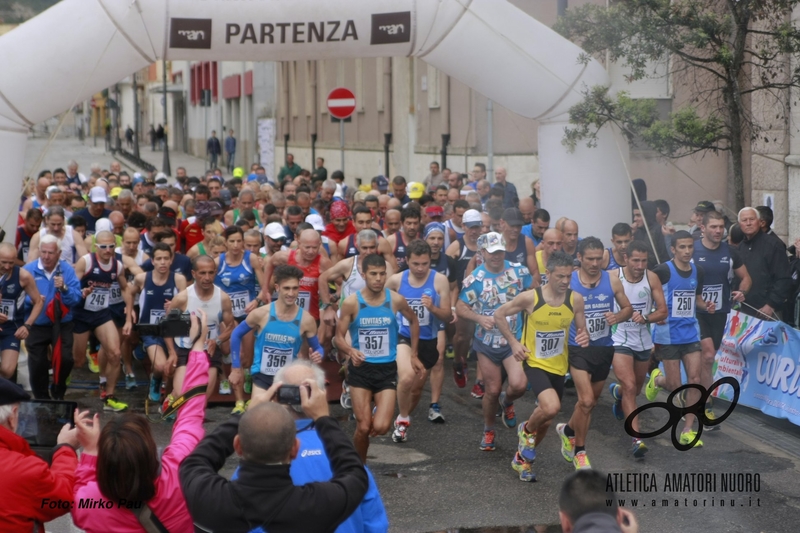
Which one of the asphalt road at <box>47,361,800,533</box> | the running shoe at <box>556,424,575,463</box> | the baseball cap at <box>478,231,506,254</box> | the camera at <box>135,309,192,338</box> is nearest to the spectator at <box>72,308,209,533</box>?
the camera at <box>135,309,192,338</box>

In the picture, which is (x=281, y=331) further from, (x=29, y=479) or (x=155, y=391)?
(x=29, y=479)

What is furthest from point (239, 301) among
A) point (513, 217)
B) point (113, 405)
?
point (513, 217)

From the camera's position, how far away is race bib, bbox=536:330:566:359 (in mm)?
8062

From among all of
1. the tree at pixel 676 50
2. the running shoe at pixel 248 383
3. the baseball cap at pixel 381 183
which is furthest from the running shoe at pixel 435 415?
the baseball cap at pixel 381 183

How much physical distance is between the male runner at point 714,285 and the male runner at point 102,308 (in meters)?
5.60

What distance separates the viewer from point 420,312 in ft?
30.8

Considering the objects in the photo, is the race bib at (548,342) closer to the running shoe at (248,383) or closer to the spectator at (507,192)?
Answer: the running shoe at (248,383)

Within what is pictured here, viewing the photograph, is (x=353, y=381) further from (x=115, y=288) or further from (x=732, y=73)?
(x=732, y=73)

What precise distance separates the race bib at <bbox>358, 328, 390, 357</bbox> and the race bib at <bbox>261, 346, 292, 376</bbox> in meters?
0.60

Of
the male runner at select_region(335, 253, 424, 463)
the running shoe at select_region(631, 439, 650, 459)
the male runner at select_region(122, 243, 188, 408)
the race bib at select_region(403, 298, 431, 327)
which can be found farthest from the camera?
the male runner at select_region(122, 243, 188, 408)

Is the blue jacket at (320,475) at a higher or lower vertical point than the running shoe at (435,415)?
higher

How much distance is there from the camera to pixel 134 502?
12.3 feet

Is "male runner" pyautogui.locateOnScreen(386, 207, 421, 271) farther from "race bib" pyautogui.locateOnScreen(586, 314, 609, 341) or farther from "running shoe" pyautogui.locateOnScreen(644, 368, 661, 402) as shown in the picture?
"race bib" pyautogui.locateOnScreen(586, 314, 609, 341)

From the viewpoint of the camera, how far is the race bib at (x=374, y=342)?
816cm
